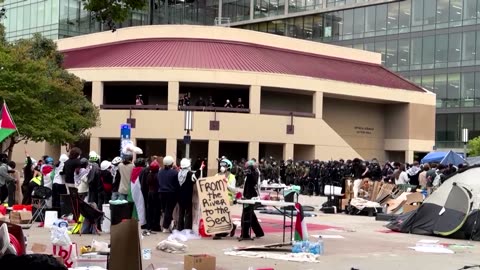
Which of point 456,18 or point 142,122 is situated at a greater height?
point 456,18

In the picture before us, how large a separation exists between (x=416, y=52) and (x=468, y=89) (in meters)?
6.04

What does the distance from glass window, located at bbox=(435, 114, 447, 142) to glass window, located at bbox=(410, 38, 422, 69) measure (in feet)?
17.5

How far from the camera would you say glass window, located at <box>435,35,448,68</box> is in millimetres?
60969

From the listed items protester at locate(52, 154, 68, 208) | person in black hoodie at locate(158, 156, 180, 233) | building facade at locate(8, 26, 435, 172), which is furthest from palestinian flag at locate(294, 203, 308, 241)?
building facade at locate(8, 26, 435, 172)

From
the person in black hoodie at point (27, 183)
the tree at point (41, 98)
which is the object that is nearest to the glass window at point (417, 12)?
the tree at point (41, 98)

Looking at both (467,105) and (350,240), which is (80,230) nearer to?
(350,240)

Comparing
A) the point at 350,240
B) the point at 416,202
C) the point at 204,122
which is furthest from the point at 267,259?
the point at 204,122

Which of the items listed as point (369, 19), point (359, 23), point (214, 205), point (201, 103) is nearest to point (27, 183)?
point (214, 205)

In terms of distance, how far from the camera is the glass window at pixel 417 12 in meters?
62.4

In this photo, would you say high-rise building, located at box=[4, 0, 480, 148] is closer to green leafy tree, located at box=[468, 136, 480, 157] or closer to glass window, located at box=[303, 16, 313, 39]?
glass window, located at box=[303, 16, 313, 39]

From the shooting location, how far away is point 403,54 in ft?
209

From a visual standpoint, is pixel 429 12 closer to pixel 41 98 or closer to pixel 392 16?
pixel 392 16

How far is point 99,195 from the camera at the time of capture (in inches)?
611

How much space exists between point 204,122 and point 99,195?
2732 cm
